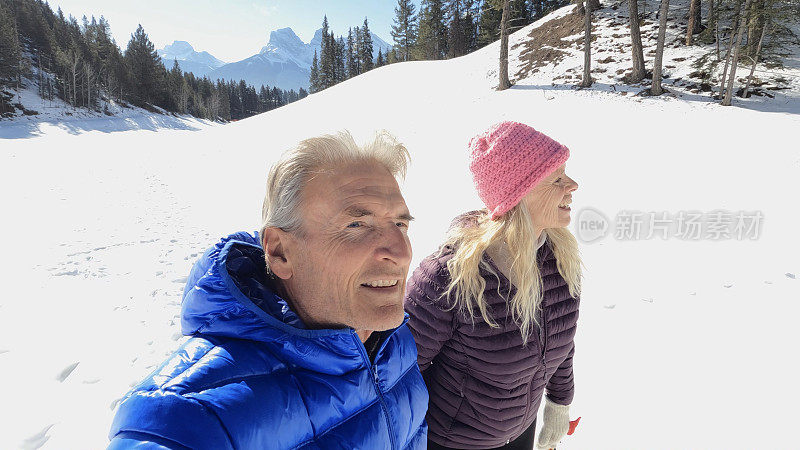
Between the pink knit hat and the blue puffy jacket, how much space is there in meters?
1.17

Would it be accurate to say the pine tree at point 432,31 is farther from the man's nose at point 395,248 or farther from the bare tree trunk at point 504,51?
the man's nose at point 395,248

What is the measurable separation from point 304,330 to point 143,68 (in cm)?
8093

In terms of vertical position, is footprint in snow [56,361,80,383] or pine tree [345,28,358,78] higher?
pine tree [345,28,358,78]

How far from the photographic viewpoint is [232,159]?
1805cm

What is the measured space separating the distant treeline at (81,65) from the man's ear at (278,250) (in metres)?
53.7

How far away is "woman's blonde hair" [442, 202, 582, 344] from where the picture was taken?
1.91 metres

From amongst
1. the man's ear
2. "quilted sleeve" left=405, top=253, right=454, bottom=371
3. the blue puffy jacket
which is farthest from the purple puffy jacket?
the man's ear

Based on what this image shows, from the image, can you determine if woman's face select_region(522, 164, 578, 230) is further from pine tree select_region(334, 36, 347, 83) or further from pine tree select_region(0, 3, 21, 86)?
pine tree select_region(334, 36, 347, 83)

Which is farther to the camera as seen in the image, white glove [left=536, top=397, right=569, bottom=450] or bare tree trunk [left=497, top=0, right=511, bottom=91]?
bare tree trunk [left=497, top=0, right=511, bottom=91]

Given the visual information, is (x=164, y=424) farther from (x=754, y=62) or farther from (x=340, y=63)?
(x=340, y=63)

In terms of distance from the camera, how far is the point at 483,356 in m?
1.95

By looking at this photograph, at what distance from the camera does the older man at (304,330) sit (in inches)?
37.1

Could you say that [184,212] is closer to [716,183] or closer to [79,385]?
[79,385]

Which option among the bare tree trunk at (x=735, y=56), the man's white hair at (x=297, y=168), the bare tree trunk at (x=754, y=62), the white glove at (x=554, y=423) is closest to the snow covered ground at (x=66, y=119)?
the man's white hair at (x=297, y=168)
